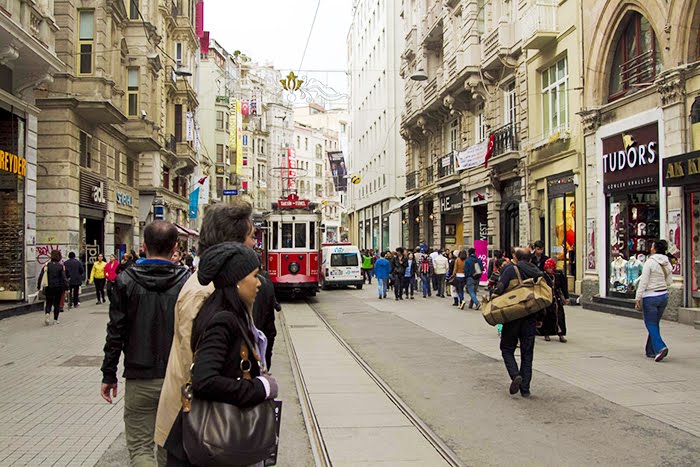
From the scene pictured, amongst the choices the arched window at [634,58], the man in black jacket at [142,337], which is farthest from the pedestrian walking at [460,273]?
the man in black jacket at [142,337]

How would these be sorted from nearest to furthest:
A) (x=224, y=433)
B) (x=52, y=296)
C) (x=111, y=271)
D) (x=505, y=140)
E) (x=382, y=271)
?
(x=224, y=433)
(x=52, y=296)
(x=111, y=271)
(x=382, y=271)
(x=505, y=140)

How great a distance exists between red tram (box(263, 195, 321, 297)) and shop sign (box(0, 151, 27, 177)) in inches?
304

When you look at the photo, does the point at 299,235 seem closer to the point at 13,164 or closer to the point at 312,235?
the point at 312,235

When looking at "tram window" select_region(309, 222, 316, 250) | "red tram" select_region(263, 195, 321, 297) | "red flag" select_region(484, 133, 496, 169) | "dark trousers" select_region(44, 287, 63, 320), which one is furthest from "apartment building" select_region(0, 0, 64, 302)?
"red flag" select_region(484, 133, 496, 169)

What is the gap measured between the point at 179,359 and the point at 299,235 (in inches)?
783

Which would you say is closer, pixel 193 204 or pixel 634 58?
pixel 634 58

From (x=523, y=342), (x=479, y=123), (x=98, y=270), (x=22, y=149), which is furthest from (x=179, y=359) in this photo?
(x=479, y=123)

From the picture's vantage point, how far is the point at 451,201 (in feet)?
104

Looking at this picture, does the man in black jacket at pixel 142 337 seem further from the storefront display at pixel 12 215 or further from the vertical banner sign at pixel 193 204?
the vertical banner sign at pixel 193 204

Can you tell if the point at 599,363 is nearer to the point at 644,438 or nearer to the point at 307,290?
the point at 644,438

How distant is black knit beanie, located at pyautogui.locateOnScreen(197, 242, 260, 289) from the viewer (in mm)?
2787

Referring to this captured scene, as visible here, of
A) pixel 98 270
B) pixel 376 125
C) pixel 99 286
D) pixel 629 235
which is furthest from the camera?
pixel 376 125

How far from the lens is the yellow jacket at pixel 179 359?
2.90 metres

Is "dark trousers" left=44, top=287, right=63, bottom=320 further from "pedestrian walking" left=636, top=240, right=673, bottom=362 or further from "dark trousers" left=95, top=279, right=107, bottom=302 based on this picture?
"pedestrian walking" left=636, top=240, right=673, bottom=362
